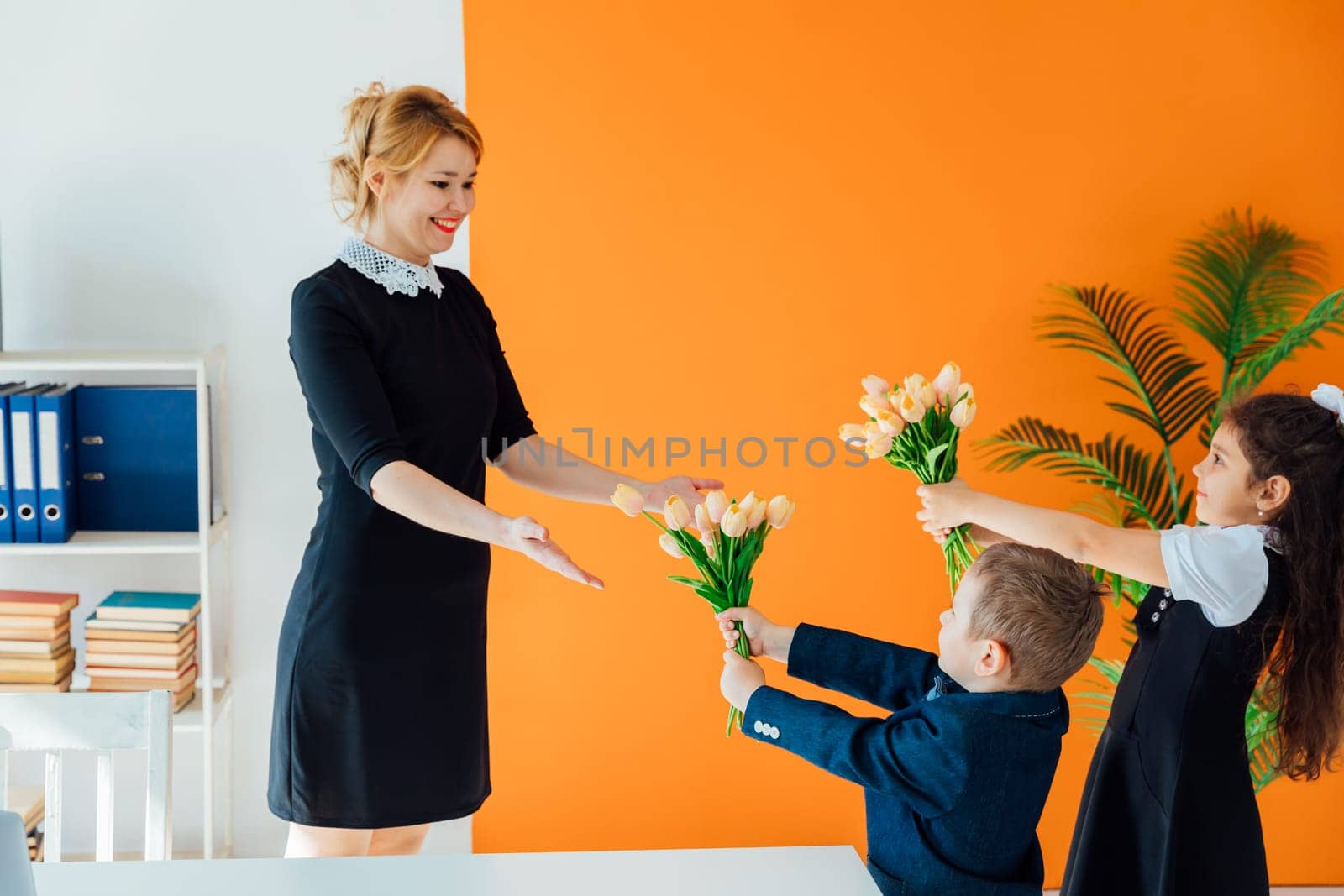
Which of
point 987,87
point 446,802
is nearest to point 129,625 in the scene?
point 446,802

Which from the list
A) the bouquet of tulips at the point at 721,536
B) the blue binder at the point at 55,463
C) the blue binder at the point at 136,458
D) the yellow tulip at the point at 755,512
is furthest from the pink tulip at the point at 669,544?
the blue binder at the point at 55,463

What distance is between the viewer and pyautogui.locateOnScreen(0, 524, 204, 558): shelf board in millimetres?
2973

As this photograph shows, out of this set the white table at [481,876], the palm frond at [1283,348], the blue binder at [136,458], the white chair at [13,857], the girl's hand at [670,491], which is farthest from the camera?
the blue binder at [136,458]

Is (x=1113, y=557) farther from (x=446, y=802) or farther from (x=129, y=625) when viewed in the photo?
(x=129, y=625)

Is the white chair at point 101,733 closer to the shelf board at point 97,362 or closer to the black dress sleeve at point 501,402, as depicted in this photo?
the black dress sleeve at point 501,402

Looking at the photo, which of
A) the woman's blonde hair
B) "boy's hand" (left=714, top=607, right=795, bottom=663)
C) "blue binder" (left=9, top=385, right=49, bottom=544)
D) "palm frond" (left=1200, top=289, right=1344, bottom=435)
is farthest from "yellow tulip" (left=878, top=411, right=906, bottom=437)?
"blue binder" (left=9, top=385, right=49, bottom=544)

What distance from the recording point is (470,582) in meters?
2.21

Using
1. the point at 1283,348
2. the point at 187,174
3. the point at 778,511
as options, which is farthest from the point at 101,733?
the point at 1283,348

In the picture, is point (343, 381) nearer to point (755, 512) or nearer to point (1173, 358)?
Answer: point (755, 512)

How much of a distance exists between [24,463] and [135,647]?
52 cm

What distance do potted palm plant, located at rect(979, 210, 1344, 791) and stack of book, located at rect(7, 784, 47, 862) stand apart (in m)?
2.57

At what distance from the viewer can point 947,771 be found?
163 cm

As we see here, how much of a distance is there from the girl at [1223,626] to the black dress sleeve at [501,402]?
0.82 metres

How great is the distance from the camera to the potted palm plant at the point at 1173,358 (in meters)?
3.07
